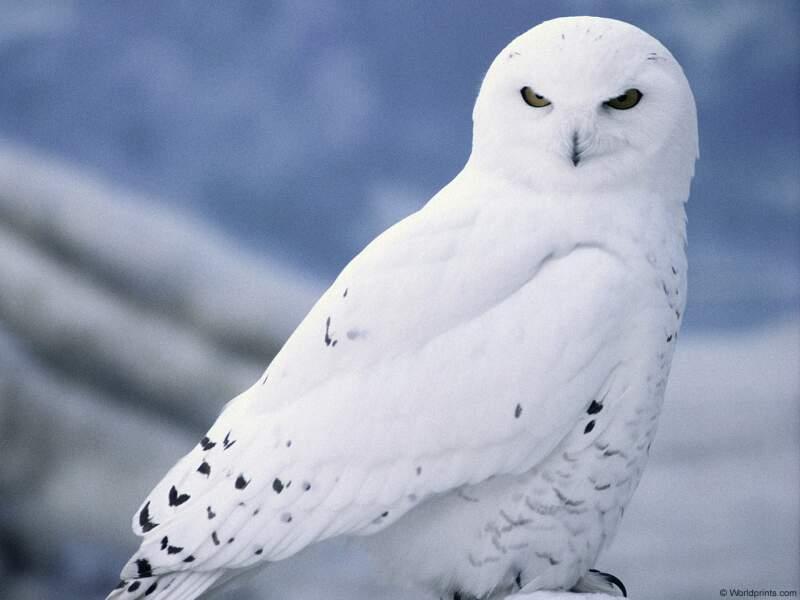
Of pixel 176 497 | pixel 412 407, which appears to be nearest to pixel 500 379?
pixel 412 407

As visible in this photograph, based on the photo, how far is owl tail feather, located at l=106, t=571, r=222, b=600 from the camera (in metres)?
1.58

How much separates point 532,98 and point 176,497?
0.78 m

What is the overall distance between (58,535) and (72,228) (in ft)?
2.61

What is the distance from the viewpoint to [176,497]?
1.63 metres

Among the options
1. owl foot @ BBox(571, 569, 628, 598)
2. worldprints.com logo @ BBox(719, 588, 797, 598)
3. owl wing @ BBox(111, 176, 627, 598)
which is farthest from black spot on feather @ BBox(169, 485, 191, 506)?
worldprints.com logo @ BBox(719, 588, 797, 598)

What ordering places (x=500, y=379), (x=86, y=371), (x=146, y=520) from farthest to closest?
1. (x=86, y=371)
2. (x=146, y=520)
3. (x=500, y=379)

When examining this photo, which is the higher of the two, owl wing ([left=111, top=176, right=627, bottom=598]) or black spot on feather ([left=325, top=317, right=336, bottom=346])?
black spot on feather ([left=325, top=317, right=336, bottom=346])

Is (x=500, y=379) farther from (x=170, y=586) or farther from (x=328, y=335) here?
(x=170, y=586)

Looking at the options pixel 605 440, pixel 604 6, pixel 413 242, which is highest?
pixel 604 6

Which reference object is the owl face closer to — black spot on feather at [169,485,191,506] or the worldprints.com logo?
black spot on feather at [169,485,191,506]

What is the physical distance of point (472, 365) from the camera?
5.12ft

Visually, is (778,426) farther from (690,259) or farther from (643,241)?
(643,241)

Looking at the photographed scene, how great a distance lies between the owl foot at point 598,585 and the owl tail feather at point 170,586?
57 cm

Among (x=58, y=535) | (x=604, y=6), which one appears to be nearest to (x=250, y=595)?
(x=58, y=535)
